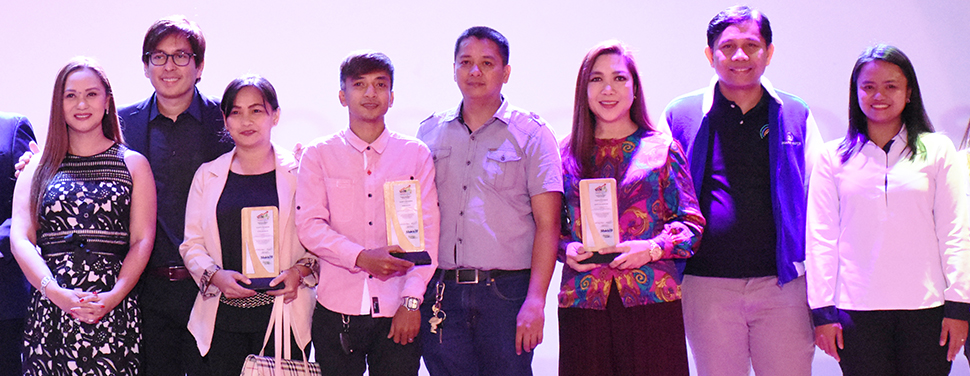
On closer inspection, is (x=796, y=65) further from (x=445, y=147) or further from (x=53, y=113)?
(x=53, y=113)

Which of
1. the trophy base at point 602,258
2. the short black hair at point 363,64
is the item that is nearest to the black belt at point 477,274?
the trophy base at point 602,258

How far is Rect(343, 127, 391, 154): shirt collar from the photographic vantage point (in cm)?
259

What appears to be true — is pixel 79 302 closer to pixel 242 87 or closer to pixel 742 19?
pixel 242 87

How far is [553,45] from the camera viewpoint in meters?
3.74

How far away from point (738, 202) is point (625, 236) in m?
0.50

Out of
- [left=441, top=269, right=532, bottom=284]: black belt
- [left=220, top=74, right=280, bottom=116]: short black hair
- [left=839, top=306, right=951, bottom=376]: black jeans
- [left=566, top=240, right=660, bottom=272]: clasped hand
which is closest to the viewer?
[left=566, top=240, right=660, bottom=272]: clasped hand

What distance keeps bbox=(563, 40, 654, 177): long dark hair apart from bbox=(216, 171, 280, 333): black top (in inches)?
43.1

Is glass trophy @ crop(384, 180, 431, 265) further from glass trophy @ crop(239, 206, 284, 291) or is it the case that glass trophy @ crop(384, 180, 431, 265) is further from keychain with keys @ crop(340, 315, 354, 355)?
glass trophy @ crop(239, 206, 284, 291)

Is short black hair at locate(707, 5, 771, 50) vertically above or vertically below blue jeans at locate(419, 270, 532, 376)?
above

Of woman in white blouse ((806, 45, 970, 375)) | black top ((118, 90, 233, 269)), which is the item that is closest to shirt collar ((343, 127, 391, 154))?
black top ((118, 90, 233, 269))

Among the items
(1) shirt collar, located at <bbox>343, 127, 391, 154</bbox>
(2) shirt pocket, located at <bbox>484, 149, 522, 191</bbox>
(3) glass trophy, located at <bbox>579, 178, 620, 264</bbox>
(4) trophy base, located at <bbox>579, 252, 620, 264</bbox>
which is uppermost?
(1) shirt collar, located at <bbox>343, 127, 391, 154</bbox>

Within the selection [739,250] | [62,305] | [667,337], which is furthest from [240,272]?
[739,250]

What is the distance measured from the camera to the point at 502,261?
2.59m

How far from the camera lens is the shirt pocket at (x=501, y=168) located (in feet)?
8.64
